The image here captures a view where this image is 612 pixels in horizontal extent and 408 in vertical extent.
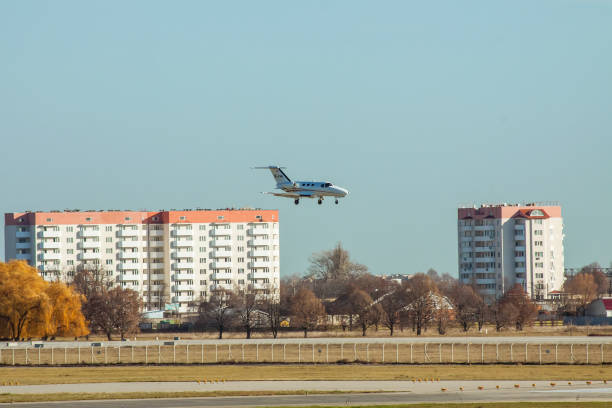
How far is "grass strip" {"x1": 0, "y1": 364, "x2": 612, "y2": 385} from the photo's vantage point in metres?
75.6

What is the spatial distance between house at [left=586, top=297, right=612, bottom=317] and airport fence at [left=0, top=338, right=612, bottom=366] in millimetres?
63667

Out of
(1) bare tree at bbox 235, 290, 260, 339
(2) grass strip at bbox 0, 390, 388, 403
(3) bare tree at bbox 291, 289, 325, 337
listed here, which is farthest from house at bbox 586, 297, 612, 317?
(2) grass strip at bbox 0, 390, 388, 403

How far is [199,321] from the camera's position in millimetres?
152125

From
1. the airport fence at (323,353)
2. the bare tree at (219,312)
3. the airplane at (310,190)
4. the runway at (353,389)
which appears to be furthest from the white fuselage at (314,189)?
the bare tree at (219,312)

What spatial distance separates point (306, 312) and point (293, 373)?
6335 cm

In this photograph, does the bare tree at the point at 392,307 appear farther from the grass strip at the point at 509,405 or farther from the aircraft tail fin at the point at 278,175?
the grass strip at the point at 509,405

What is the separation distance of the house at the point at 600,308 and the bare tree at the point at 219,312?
187ft

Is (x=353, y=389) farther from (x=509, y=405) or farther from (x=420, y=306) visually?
(x=420, y=306)

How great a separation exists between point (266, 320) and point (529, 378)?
244ft

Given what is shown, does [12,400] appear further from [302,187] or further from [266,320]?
[266,320]

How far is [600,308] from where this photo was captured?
169250mm

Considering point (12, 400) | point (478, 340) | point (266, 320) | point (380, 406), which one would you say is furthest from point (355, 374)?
point (266, 320)

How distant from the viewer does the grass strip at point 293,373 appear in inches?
2975

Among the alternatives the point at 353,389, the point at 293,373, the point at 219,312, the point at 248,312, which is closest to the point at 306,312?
the point at 248,312
